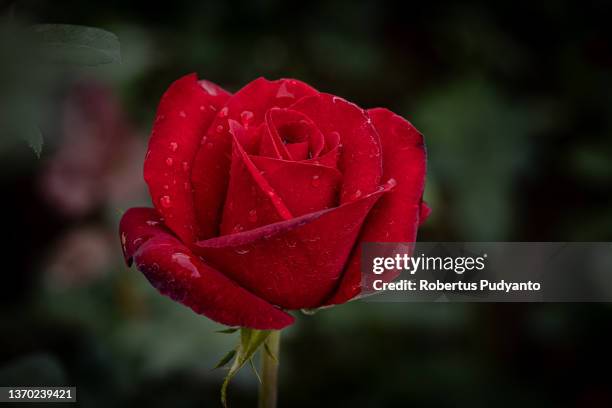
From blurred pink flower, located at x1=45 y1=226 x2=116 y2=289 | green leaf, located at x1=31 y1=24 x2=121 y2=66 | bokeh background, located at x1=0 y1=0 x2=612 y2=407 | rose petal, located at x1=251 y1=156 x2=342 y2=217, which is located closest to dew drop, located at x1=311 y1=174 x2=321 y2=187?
rose petal, located at x1=251 y1=156 x2=342 y2=217

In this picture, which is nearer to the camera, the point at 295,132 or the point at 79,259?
the point at 295,132

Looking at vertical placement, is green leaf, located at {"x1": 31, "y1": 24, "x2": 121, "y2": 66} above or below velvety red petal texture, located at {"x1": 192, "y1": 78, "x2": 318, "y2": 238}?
above

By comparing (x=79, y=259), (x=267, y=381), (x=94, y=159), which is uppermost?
(x=94, y=159)

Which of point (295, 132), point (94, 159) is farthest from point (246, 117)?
point (94, 159)

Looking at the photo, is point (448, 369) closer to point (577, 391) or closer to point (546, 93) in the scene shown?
point (577, 391)

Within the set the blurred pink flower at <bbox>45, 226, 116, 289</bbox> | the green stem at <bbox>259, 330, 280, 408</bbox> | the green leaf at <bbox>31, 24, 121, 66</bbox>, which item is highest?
the blurred pink flower at <bbox>45, 226, 116, 289</bbox>

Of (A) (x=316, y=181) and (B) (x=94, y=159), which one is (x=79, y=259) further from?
(A) (x=316, y=181)

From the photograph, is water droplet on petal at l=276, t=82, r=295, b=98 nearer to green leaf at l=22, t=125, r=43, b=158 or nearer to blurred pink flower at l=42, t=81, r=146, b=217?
green leaf at l=22, t=125, r=43, b=158

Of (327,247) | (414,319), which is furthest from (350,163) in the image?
(414,319)
